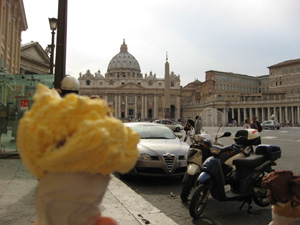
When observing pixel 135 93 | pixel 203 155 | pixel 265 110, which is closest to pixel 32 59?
pixel 203 155

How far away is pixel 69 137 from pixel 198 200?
3.07 m

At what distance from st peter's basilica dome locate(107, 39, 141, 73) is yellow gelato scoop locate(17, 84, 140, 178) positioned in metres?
120

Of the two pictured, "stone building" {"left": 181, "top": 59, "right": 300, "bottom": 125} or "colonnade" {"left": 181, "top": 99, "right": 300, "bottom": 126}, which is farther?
"stone building" {"left": 181, "top": 59, "right": 300, "bottom": 125}

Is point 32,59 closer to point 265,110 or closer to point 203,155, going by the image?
point 203,155

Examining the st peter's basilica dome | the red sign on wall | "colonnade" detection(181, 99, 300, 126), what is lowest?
the red sign on wall

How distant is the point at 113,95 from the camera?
4242 inches

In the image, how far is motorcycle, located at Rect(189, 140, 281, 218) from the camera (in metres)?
3.85

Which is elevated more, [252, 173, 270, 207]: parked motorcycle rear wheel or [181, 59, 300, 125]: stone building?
[181, 59, 300, 125]: stone building

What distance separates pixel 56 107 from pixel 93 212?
1.60ft

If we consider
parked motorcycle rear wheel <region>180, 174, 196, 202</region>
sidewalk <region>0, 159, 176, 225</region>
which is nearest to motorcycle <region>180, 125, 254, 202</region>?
parked motorcycle rear wheel <region>180, 174, 196, 202</region>

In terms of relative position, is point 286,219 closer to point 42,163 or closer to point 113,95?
point 42,163

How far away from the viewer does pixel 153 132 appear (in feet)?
24.9

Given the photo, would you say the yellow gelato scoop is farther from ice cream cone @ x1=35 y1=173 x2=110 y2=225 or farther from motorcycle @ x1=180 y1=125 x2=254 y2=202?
motorcycle @ x1=180 y1=125 x2=254 y2=202

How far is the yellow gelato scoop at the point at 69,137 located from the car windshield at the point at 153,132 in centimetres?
598
